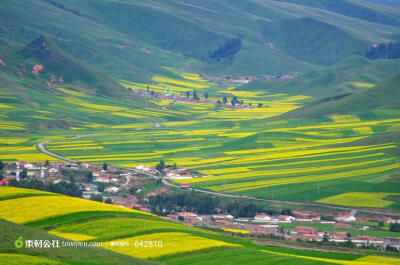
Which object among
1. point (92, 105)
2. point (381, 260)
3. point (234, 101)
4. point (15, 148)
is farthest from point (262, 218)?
point (234, 101)

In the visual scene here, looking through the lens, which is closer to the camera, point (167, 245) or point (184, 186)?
point (167, 245)

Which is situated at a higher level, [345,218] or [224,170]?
[224,170]

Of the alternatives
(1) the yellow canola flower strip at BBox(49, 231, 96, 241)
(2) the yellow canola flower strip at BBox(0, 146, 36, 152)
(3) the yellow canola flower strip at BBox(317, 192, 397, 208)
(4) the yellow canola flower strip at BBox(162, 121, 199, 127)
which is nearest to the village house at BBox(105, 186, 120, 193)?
(3) the yellow canola flower strip at BBox(317, 192, 397, 208)

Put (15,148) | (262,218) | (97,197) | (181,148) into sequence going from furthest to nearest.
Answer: (181,148), (15,148), (97,197), (262,218)

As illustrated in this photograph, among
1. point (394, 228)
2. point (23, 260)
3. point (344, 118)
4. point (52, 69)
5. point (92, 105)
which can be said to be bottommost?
point (23, 260)

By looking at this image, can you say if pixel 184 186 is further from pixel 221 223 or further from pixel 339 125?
pixel 339 125

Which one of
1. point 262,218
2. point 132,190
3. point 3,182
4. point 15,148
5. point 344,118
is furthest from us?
point 344,118
